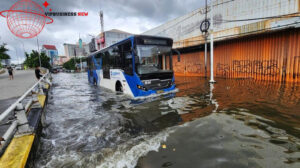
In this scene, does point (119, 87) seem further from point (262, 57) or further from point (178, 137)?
point (262, 57)

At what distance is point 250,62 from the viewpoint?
10.9 metres

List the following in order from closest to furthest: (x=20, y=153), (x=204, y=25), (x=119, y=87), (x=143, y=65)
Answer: (x=20, y=153)
(x=143, y=65)
(x=119, y=87)
(x=204, y=25)

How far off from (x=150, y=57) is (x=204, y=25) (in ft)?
31.3

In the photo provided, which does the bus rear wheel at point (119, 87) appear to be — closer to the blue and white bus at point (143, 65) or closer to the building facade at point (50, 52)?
the blue and white bus at point (143, 65)

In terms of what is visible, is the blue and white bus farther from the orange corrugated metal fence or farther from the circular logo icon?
the orange corrugated metal fence

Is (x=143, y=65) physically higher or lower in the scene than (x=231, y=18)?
lower

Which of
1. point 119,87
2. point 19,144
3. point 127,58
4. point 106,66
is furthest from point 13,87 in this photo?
point 19,144

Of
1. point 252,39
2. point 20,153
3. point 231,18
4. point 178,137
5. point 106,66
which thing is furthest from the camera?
point 231,18

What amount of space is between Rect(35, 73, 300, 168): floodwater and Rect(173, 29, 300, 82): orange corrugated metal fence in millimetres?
5378

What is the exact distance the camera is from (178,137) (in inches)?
129

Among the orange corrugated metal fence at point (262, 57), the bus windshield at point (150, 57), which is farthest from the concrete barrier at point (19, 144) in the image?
the orange corrugated metal fence at point (262, 57)

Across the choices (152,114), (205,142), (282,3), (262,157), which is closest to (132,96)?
(152,114)

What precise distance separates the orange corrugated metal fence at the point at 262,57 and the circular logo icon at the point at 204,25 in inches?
73.0

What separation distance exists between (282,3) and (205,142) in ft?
36.3
